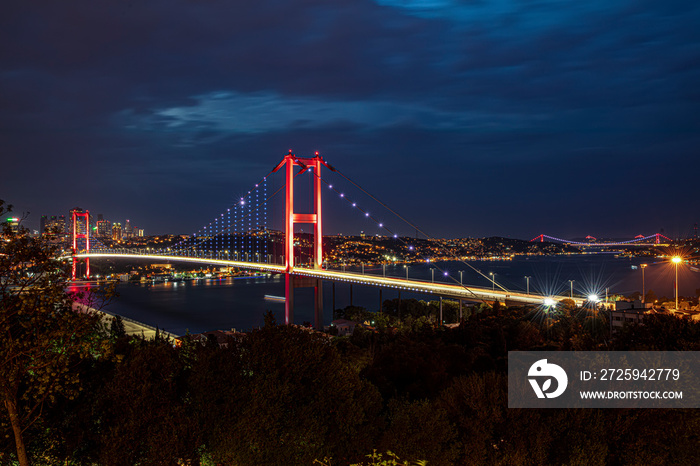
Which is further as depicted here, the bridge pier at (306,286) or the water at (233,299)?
the water at (233,299)

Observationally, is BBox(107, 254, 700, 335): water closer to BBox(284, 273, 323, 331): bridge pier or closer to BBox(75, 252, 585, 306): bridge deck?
BBox(284, 273, 323, 331): bridge pier

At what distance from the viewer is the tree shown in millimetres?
4762

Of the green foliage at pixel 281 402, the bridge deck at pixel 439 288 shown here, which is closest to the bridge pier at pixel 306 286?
the bridge deck at pixel 439 288

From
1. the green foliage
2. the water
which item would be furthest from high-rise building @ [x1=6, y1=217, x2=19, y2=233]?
the water

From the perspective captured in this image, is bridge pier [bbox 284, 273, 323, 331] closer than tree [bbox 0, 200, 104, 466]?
No

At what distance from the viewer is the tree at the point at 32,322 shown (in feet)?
15.6

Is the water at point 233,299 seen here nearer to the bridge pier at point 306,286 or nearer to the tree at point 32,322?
the bridge pier at point 306,286

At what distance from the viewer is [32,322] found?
15.7 ft

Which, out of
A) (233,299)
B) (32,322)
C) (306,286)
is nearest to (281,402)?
(32,322)

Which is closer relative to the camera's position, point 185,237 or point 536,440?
point 536,440

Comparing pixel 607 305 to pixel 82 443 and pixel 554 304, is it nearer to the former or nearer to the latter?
pixel 554 304

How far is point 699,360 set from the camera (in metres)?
7.19

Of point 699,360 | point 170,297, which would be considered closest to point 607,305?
point 699,360

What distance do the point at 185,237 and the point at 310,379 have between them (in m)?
55.8
